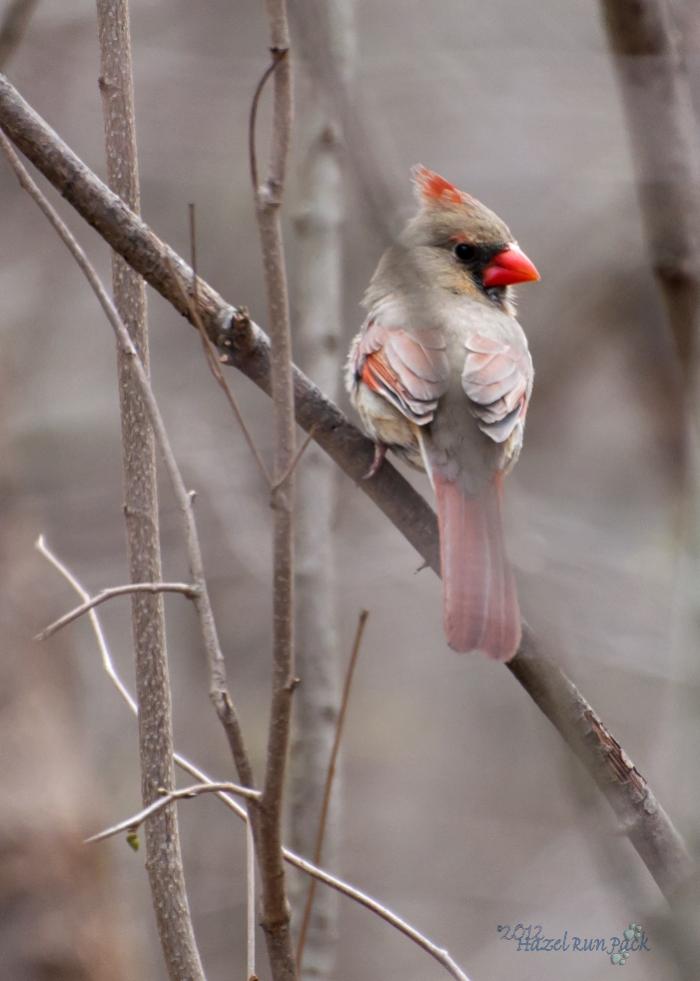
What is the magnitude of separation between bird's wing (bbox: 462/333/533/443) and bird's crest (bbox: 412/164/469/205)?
656 millimetres

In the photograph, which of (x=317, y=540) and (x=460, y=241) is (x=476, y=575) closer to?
(x=317, y=540)

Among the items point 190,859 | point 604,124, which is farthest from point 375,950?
point 604,124


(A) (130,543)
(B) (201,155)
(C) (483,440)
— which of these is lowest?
(A) (130,543)

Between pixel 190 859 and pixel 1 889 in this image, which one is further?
pixel 190 859

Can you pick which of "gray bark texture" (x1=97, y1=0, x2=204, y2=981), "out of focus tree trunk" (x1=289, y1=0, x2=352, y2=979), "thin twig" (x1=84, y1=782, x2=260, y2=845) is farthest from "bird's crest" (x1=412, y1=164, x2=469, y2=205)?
"thin twig" (x1=84, y1=782, x2=260, y2=845)

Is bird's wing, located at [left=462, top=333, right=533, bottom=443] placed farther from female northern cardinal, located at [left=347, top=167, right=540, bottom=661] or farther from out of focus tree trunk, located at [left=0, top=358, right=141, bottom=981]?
out of focus tree trunk, located at [left=0, top=358, right=141, bottom=981]

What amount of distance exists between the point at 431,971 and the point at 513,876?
0.73 metres

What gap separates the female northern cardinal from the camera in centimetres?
276

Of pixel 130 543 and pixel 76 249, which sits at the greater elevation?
pixel 76 249

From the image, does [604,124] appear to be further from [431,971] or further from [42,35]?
[431,971]

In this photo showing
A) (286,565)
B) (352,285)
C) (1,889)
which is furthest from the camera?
(352,285)

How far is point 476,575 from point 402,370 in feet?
2.98

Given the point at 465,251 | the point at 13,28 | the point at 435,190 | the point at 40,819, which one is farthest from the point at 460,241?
the point at 40,819

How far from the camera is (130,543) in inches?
91.6
